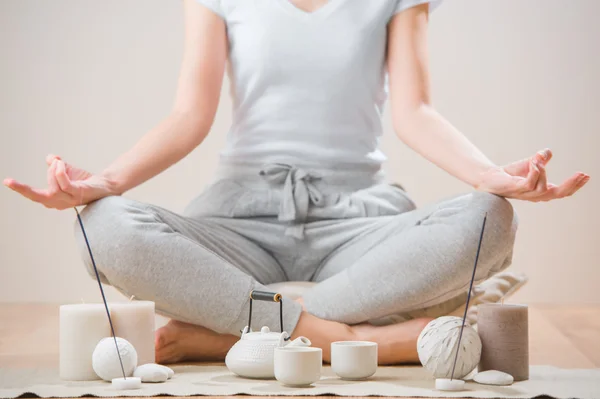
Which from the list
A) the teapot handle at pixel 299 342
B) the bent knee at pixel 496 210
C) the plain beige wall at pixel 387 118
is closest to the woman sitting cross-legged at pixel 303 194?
the bent knee at pixel 496 210

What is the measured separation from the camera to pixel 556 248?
3389mm

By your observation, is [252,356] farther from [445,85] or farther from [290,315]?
[445,85]

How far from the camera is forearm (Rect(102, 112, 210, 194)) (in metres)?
1.78

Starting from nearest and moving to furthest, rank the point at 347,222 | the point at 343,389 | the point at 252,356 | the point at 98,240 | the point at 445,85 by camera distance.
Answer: the point at 343,389 < the point at 252,356 < the point at 98,240 < the point at 347,222 < the point at 445,85

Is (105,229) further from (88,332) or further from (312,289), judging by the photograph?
(312,289)

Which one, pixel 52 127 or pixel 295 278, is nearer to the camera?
pixel 295 278

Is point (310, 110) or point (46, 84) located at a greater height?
point (46, 84)

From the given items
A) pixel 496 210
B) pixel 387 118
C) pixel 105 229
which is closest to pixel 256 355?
pixel 105 229

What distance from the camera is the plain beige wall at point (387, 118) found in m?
3.38

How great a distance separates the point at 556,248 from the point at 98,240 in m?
2.17

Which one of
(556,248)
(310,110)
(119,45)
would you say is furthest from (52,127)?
(556,248)

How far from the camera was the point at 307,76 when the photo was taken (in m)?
2.04

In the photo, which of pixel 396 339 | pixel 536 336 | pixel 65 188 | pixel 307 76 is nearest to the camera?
pixel 65 188

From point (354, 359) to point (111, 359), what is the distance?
38cm
